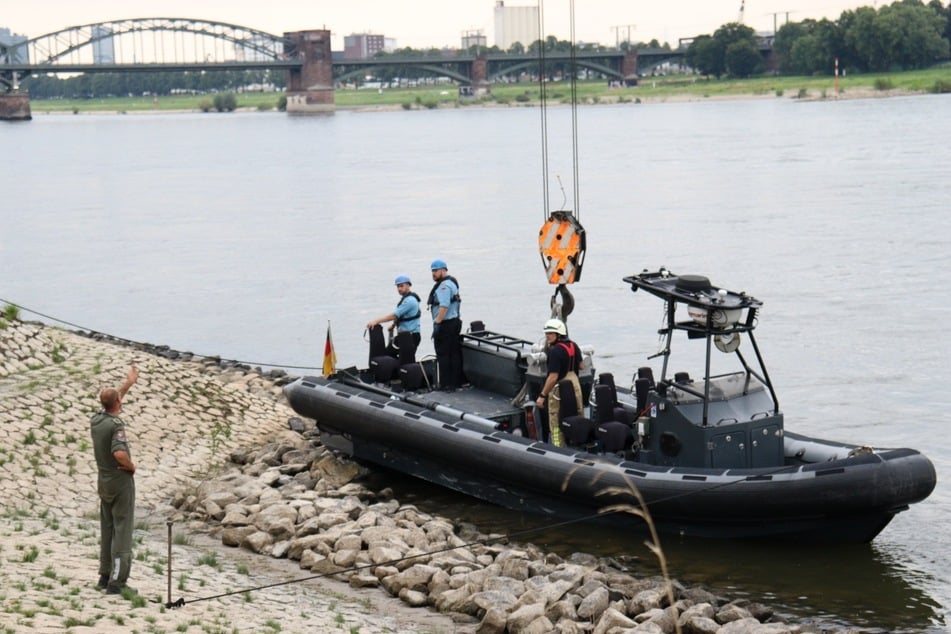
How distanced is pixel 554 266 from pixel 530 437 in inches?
81.8

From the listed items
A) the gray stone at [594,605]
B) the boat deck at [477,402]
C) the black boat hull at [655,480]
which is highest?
the boat deck at [477,402]

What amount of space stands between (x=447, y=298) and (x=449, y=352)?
68 centimetres

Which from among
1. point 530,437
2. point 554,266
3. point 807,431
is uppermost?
point 554,266

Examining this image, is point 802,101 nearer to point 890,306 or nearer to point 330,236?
point 330,236

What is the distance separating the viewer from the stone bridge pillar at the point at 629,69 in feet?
481

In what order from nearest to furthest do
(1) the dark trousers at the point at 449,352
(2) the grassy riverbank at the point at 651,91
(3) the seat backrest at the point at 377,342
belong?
(1) the dark trousers at the point at 449,352, (3) the seat backrest at the point at 377,342, (2) the grassy riverbank at the point at 651,91

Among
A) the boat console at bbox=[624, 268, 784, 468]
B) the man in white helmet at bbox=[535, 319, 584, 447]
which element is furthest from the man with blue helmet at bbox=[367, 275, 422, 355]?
the boat console at bbox=[624, 268, 784, 468]

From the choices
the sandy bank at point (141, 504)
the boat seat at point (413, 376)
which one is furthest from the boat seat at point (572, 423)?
the sandy bank at point (141, 504)

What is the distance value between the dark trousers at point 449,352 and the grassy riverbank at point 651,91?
335ft

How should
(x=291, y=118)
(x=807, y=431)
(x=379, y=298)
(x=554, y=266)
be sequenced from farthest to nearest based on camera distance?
(x=291, y=118) < (x=379, y=298) < (x=807, y=431) < (x=554, y=266)

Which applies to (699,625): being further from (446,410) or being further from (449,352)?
(449,352)

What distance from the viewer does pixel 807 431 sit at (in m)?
19.0

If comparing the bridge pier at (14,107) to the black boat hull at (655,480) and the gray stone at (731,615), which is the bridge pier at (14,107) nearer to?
the black boat hull at (655,480)

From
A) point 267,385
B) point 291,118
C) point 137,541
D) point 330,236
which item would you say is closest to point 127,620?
point 137,541
